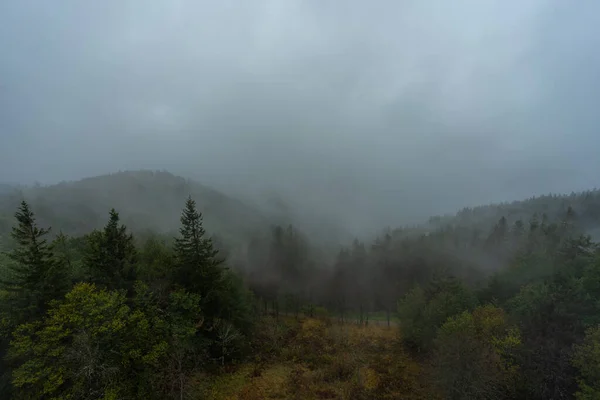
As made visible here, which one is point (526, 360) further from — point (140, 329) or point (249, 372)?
point (140, 329)

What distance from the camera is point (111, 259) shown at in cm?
2711

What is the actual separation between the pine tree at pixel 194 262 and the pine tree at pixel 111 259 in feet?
20.8

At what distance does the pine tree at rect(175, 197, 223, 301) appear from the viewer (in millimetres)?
33875

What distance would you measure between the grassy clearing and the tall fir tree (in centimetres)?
1024

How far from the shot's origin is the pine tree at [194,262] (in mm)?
33875

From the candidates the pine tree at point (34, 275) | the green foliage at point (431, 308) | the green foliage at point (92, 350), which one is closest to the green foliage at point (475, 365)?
the green foliage at point (431, 308)

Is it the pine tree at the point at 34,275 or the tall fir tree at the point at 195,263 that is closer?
the pine tree at the point at 34,275

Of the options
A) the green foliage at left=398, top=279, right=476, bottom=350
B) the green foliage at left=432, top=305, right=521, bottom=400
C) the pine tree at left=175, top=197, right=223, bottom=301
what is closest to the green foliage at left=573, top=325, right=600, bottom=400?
the green foliage at left=432, top=305, right=521, bottom=400

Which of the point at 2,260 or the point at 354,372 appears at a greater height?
the point at 2,260

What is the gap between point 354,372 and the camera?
34.2 metres

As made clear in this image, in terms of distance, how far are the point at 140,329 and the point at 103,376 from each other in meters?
4.34

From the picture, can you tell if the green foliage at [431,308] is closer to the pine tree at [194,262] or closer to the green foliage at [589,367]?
the green foliage at [589,367]

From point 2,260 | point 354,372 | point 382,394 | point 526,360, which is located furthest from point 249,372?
point 2,260

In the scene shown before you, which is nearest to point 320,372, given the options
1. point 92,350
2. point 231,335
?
point 231,335
